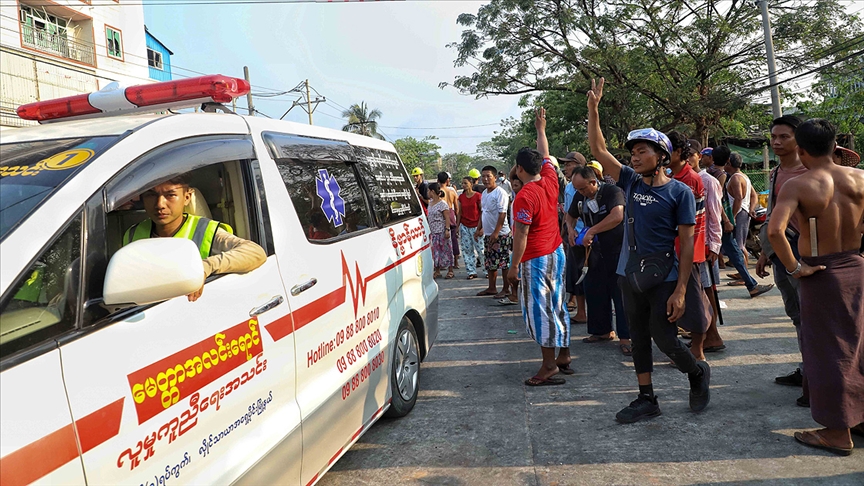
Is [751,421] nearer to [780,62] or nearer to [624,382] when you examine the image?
[624,382]

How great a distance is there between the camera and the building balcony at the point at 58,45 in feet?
75.3

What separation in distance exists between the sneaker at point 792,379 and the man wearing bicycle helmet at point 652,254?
0.89m

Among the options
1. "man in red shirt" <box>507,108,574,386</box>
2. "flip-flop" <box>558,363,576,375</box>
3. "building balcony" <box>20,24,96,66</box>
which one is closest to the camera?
"man in red shirt" <box>507,108,574,386</box>

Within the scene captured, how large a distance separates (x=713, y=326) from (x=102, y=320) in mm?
5012

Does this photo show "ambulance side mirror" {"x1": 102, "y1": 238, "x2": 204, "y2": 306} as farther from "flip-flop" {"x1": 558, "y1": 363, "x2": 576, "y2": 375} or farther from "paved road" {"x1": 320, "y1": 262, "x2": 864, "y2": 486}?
"flip-flop" {"x1": 558, "y1": 363, "x2": 576, "y2": 375}

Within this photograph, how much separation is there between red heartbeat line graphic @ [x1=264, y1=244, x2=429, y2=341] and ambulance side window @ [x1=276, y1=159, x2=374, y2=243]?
22 centimetres

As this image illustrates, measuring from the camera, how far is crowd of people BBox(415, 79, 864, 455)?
3277 millimetres

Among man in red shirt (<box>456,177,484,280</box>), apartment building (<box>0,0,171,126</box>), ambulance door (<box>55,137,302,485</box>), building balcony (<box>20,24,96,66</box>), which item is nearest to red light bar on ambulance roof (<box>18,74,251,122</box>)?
ambulance door (<box>55,137,302,485</box>)

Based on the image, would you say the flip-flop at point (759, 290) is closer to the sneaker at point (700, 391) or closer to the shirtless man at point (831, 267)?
the sneaker at point (700, 391)

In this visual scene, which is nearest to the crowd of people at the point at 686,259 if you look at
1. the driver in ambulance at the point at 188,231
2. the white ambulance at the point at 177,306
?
the white ambulance at the point at 177,306

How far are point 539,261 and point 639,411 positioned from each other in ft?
4.26

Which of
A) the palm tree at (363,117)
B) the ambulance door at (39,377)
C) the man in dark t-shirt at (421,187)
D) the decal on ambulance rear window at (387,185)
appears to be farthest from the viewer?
the palm tree at (363,117)

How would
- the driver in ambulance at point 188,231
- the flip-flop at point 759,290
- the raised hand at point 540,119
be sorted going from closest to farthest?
the driver in ambulance at point 188,231, the raised hand at point 540,119, the flip-flop at point 759,290

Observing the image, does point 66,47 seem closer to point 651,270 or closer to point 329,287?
point 329,287
